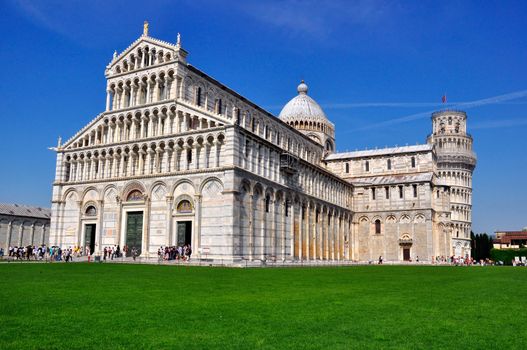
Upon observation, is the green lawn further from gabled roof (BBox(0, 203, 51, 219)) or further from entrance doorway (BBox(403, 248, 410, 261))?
gabled roof (BBox(0, 203, 51, 219))

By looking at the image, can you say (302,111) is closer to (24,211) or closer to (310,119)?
(310,119)

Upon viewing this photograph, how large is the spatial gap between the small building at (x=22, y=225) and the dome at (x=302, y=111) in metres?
42.2

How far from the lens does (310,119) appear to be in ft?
262

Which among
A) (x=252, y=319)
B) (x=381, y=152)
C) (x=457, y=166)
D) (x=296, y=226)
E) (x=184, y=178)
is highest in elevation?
(x=457, y=166)

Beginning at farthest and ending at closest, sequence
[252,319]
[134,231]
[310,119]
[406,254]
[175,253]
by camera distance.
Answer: [310,119] < [406,254] < [134,231] < [175,253] < [252,319]

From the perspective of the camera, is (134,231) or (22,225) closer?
(134,231)

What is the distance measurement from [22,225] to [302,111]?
4741 centimetres

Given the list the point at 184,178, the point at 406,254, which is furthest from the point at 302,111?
the point at 184,178

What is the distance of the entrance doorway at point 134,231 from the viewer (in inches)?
1779

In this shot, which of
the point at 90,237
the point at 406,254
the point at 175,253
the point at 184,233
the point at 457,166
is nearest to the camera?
the point at 175,253

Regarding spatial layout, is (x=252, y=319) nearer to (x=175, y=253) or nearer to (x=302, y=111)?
(x=175, y=253)

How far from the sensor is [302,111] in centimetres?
8075

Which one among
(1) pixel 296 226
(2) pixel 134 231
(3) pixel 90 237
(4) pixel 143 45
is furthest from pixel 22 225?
(1) pixel 296 226

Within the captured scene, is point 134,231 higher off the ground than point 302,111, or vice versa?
point 302,111
